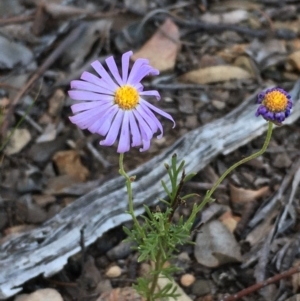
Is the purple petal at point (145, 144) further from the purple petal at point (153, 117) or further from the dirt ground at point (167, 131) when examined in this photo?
the dirt ground at point (167, 131)

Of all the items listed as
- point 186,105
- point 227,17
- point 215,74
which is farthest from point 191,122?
point 227,17

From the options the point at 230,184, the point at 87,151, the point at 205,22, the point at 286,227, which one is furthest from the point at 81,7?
the point at 286,227

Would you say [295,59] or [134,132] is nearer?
[134,132]

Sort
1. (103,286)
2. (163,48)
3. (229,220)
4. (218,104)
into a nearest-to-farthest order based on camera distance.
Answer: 1. (103,286)
2. (229,220)
3. (218,104)
4. (163,48)

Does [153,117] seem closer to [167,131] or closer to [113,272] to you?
[113,272]

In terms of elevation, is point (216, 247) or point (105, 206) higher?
point (105, 206)

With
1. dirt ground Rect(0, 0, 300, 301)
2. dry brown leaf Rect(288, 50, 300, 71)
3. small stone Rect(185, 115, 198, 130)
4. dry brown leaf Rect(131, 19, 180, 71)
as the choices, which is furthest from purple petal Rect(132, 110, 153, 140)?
dry brown leaf Rect(288, 50, 300, 71)

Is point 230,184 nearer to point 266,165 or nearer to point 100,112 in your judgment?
point 266,165
